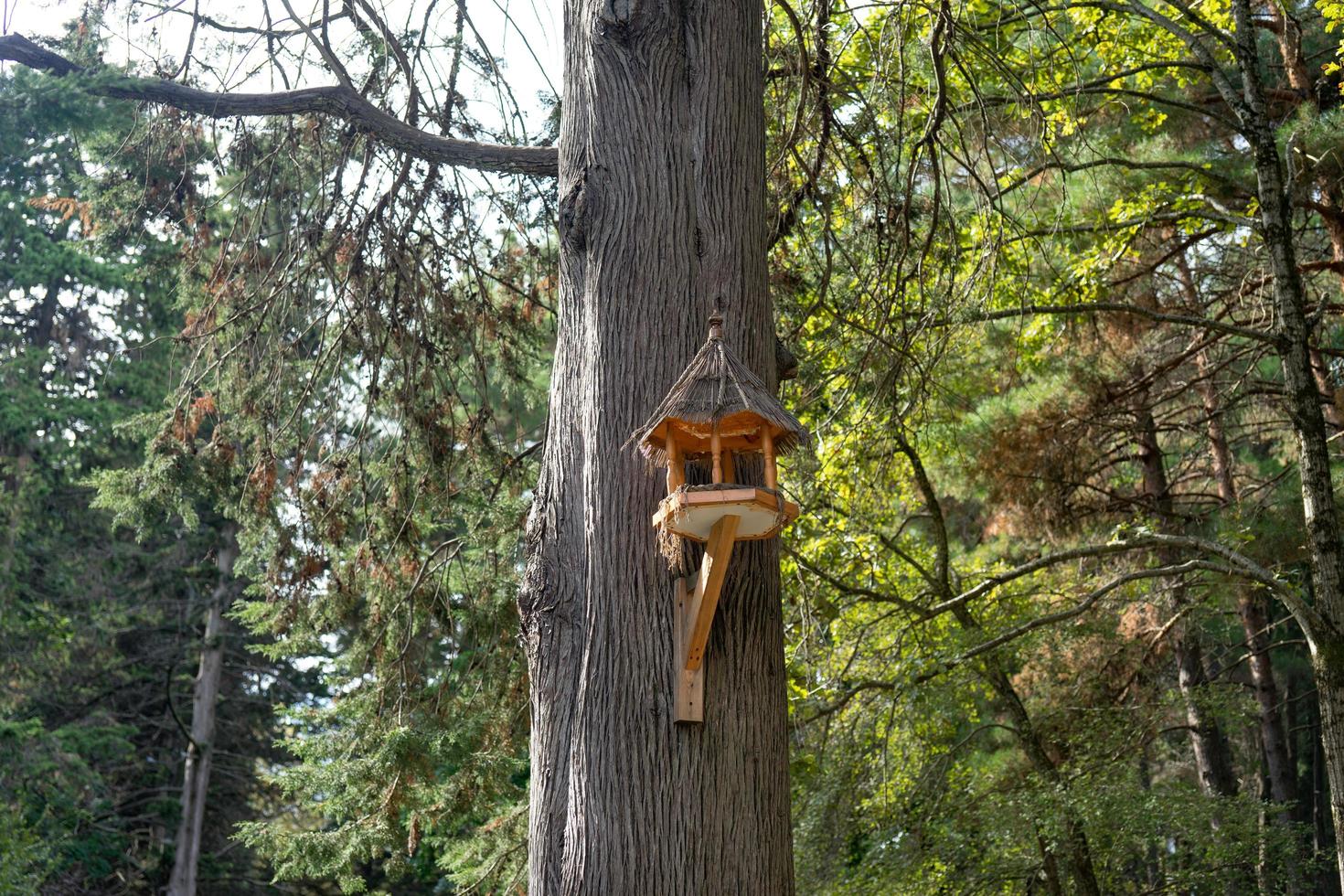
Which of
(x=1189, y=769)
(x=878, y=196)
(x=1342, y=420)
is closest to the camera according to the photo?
(x=878, y=196)

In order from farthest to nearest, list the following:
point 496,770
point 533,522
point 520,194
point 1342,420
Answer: point 1342,420
point 496,770
point 520,194
point 533,522

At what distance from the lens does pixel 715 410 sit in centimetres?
269

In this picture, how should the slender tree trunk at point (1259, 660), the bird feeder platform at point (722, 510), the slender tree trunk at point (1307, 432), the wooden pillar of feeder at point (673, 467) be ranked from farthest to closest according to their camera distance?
1. the slender tree trunk at point (1259, 660)
2. the slender tree trunk at point (1307, 432)
3. the wooden pillar of feeder at point (673, 467)
4. the bird feeder platform at point (722, 510)

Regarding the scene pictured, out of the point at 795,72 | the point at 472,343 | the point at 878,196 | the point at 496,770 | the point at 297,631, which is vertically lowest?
the point at 496,770

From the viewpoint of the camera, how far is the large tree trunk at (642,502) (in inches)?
109

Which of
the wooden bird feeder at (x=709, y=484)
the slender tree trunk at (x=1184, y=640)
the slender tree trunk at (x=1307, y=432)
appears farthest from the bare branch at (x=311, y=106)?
the slender tree trunk at (x=1184, y=640)

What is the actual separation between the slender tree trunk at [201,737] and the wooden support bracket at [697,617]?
44.1 ft

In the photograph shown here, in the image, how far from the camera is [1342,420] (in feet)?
28.4

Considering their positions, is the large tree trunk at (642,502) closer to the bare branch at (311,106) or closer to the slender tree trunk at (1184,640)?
the bare branch at (311,106)

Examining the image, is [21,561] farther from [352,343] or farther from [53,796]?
[352,343]

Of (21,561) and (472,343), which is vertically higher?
(21,561)

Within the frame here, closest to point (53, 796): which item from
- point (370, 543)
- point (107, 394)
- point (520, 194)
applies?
point (107, 394)

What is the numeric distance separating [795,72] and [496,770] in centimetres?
379

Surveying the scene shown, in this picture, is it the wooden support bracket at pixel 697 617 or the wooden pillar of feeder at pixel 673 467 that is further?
the wooden pillar of feeder at pixel 673 467
